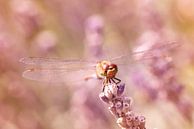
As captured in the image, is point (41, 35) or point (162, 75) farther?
point (41, 35)

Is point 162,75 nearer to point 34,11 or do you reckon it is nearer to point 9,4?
point 34,11

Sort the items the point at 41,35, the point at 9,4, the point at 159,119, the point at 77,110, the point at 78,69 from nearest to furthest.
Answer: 1. the point at 78,69
2. the point at 77,110
3. the point at 159,119
4. the point at 41,35
5. the point at 9,4

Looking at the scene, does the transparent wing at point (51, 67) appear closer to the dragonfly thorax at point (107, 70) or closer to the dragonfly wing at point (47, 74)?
the dragonfly wing at point (47, 74)

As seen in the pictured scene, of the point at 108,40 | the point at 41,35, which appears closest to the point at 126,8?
the point at 108,40

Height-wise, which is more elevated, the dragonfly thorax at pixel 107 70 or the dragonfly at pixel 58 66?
the dragonfly at pixel 58 66

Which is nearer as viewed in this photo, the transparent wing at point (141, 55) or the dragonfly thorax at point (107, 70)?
the dragonfly thorax at point (107, 70)

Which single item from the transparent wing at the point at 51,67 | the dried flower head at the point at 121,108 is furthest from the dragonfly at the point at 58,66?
the dried flower head at the point at 121,108

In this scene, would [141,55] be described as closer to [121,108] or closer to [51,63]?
[51,63]

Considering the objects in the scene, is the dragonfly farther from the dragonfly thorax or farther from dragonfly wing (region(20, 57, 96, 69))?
the dragonfly thorax
